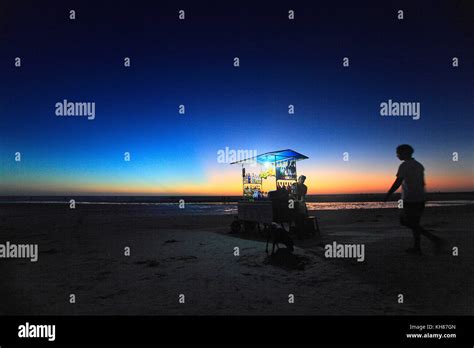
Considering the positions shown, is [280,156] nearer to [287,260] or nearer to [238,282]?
[287,260]

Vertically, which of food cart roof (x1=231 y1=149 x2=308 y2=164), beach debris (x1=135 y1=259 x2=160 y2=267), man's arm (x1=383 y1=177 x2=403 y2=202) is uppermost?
food cart roof (x1=231 y1=149 x2=308 y2=164)

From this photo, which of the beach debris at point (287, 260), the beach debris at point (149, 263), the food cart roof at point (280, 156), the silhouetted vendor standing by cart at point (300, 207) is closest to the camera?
the beach debris at point (287, 260)

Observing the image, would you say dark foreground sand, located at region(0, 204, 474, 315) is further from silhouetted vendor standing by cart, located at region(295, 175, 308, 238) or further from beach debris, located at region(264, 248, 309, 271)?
silhouetted vendor standing by cart, located at region(295, 175, 308, 238)

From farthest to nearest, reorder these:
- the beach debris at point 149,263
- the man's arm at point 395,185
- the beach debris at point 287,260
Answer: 1. the beach debris at point 149,263
2. the beach debris at point 287,260
3. the man's arm at point 395,185

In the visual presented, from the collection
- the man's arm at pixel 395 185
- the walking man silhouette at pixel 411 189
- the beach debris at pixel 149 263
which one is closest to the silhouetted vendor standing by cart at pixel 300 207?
the walking man silhouette at pixel 411 189

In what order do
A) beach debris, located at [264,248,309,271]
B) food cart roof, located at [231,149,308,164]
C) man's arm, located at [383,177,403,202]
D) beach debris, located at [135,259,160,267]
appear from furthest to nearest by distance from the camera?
food cart roof, located at [231,149,308,164]
beach debris, located at [135,259,160,267]
beach debris, located at [264,248,309,271]
man's arm, located at [383,177,403,202]

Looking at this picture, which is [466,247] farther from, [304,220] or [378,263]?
[304,220]

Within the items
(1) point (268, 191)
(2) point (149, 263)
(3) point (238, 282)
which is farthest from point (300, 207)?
(2) point (149, 263)

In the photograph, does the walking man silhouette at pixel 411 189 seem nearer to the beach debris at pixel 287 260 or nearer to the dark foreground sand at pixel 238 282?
the dark foreground sand at pixel 238 282

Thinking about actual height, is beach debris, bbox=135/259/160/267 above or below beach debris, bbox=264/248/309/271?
below

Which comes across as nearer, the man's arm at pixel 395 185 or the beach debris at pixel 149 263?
the man's arm at pixel 395 185

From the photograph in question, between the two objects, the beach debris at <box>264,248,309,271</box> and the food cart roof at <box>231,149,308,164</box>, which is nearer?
the beach debris at <box>264,248,309,271</box>

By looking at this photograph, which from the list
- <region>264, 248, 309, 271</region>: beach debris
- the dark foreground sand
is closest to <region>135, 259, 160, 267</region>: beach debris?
the dark foreground sand
